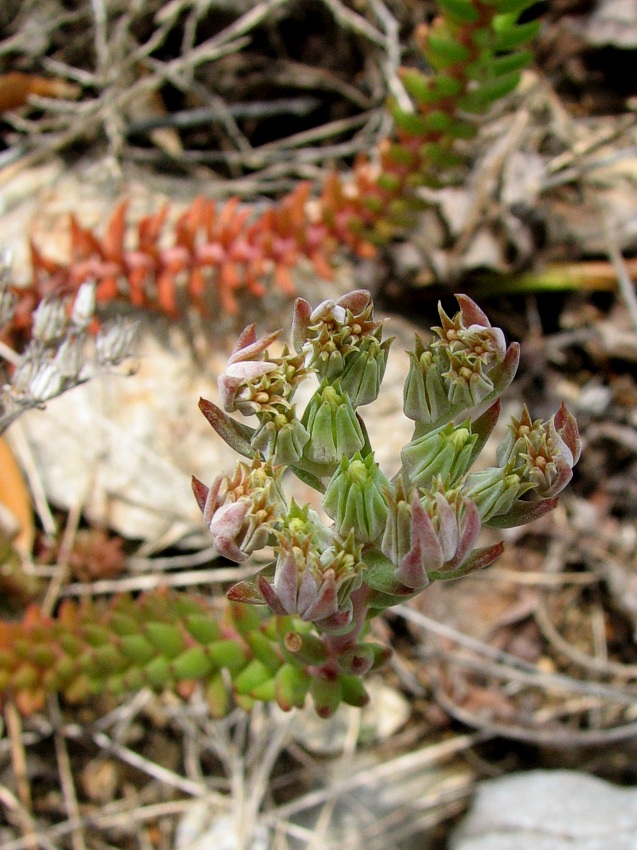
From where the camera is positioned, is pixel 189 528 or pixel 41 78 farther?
pixel 41 78

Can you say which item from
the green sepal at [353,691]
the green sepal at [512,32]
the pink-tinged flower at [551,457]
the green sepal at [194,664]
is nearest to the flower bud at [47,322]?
the green sepal at [194,664]

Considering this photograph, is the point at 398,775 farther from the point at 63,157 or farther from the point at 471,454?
the point at 63,157

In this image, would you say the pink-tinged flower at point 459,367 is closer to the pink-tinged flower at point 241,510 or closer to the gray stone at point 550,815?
the pink-tinged flower at point 241,510

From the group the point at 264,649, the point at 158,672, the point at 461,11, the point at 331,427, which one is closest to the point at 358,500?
the point at 331,427

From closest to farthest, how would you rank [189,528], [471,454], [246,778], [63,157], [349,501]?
[349,501], [471,454], [246,778], [189,528], [63,157]

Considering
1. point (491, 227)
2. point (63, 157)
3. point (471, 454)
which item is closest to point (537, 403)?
point (491, 227)

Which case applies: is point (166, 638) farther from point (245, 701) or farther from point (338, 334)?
point (338, 334)

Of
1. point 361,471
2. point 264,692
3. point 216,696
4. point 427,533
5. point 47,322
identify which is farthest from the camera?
point 216,696
